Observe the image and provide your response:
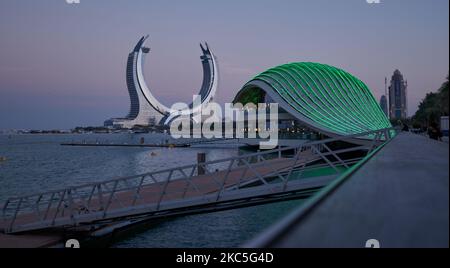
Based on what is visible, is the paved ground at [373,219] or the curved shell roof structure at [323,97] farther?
the curved shell roof structure at [323,97]

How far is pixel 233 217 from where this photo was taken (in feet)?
62.3

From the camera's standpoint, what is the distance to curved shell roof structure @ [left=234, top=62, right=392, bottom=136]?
48594 mm

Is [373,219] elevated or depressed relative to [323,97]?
depressed

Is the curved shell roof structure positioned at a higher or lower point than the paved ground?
higher

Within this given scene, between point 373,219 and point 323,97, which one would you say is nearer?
point 373,219

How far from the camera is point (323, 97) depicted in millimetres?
52688

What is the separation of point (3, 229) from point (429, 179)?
15.2 m

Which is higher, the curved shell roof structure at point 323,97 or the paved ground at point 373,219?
the curved shell roof structure at point 323,97

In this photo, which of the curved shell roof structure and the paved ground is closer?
the paved ground

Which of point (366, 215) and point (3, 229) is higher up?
point (366, 215)

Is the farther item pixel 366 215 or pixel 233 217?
pixel 233 217

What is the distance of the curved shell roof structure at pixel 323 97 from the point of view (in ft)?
159
